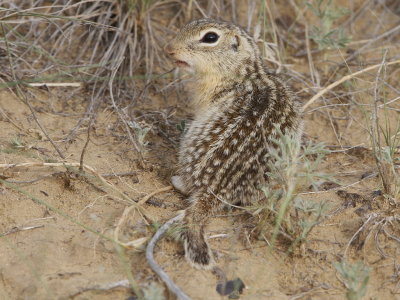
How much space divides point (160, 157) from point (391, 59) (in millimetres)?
2930

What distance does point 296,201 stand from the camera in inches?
157

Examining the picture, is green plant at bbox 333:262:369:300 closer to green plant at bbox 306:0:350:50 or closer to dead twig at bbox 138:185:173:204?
dead twig at bbox 138:185:173:204

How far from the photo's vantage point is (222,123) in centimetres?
452

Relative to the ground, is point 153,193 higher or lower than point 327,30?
lower

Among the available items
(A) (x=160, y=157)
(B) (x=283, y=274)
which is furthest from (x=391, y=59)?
(B) (x=283, y=274)

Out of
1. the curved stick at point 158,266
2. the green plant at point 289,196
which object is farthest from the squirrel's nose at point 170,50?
the curved stick at point 158,266

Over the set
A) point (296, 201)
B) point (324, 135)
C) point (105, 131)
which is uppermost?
point (296, 201)

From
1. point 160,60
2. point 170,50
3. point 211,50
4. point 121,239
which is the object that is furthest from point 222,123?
point 160,60

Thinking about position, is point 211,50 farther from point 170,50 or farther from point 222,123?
point 222,123

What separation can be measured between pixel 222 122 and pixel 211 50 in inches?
38.0

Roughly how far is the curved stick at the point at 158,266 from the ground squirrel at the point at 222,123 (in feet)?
0.36

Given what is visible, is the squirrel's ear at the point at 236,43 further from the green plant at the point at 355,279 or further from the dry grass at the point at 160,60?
the green plant at the point at 355,279

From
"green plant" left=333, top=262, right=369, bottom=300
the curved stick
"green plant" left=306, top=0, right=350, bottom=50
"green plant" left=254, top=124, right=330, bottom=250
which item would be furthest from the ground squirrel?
"green plant" left=306, top=0, right=350, bottom=50

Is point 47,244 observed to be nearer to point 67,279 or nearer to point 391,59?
point 67,279
